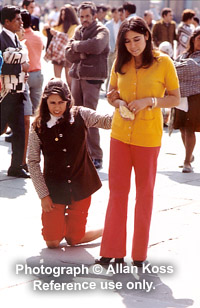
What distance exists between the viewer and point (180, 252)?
5.87m

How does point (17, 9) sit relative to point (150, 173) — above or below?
above

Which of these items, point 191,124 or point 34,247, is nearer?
point 34,247

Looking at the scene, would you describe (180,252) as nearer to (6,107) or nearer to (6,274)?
(6,274)

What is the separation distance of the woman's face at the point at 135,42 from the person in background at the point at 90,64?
13.3 ft

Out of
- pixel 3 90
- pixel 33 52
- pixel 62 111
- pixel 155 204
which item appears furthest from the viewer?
pixel 33 52

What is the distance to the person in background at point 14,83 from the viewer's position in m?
8.60

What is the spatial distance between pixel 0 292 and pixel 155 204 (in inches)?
115

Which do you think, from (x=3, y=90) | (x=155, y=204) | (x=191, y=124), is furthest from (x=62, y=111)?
(x=191, y=124)

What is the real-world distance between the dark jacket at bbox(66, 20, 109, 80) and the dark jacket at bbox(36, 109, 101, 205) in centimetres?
354

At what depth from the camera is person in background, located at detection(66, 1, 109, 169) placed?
30.8 feet

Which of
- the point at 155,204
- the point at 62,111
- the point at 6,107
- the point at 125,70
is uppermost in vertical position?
the point at 125,70

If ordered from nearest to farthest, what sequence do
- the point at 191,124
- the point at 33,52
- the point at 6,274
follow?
the point at 6,274
the point at 191,124
the point at 33,52

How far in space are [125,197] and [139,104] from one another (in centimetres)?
68

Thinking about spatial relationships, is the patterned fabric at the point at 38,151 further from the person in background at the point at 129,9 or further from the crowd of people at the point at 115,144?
the person in background at the point at 129,9
